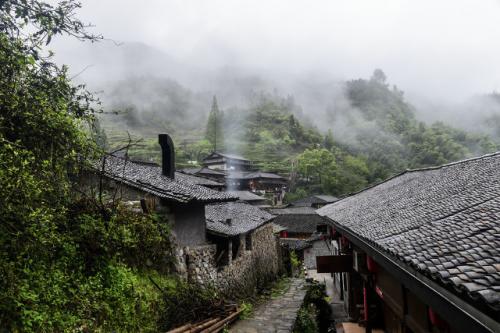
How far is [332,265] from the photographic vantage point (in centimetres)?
1116

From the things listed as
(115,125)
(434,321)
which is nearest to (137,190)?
(434,321)

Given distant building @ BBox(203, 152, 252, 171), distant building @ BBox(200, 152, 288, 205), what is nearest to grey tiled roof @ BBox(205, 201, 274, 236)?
distant building @ BBox(200, 152, 288, 205)

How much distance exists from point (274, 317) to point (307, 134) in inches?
3297

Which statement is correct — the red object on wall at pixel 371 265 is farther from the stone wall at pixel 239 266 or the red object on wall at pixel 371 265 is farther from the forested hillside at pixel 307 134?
the forested hillside at pixel 307 134

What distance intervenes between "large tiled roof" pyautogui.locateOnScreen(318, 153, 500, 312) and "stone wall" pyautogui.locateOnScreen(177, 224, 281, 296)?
7.19 meters

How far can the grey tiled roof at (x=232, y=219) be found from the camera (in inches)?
623

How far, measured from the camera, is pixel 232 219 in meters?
19.8

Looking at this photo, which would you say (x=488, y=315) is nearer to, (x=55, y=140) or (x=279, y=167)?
(x=55, y=140)

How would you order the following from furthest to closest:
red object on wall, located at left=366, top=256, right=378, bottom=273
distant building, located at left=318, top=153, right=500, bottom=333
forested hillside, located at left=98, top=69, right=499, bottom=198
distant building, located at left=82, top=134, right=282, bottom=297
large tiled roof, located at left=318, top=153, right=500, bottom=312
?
forested hillside, located at left=98, top=69, right=499, bottom=198
distant building, located at left=82, top=134, right=282, bottom=297
red object on wall, located at left=366, top=256, right=378, bottom=273
large tiled roof, located at left=318, top=153, right=500, bottom=312
distant building, located at left=318, top=153, right=500, bottom=333

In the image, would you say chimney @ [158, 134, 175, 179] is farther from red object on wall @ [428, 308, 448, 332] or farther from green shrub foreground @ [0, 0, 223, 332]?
red object on wall @ [428, 308, 448, 332]

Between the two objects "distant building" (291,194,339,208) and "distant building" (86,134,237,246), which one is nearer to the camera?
"distant building" (86,134,237,246)

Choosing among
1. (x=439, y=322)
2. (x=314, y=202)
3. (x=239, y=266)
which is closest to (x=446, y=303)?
(x=439, y=322)

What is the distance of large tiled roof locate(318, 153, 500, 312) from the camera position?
293 cm

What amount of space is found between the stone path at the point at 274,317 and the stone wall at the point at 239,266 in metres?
1.40
